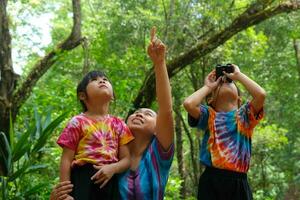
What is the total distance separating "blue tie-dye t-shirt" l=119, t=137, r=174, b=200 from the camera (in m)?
2.10

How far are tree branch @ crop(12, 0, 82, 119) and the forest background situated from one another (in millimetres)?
14

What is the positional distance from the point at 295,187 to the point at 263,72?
517 cm

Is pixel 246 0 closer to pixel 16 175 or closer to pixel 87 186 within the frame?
pixel 16 175

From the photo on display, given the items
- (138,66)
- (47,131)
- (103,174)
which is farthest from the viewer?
(138,66)

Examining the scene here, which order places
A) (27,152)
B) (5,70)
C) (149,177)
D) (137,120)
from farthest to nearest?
(5,70), (27,152), (137,120), (149,177)

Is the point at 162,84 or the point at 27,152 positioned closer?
the point at 162,84

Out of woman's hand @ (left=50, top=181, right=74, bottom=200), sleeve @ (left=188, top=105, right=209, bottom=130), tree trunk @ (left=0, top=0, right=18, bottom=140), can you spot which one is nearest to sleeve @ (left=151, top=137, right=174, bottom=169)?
sleeve @ (left=188, top=105, right=209, bottom=130)

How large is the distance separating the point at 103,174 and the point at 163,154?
318 mm

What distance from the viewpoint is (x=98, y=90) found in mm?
2229

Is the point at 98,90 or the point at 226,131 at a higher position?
the point at 98,90

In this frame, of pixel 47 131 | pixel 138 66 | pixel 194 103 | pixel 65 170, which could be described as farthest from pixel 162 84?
pixel 138 66

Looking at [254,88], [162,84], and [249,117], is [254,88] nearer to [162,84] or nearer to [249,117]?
[249,117]

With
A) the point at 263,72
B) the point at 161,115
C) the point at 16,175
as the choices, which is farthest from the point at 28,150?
the point at 263,72

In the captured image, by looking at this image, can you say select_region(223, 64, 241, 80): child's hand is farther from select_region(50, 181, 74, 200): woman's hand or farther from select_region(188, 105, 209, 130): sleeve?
select_region(50, 181, 74, 200): woman's hand
